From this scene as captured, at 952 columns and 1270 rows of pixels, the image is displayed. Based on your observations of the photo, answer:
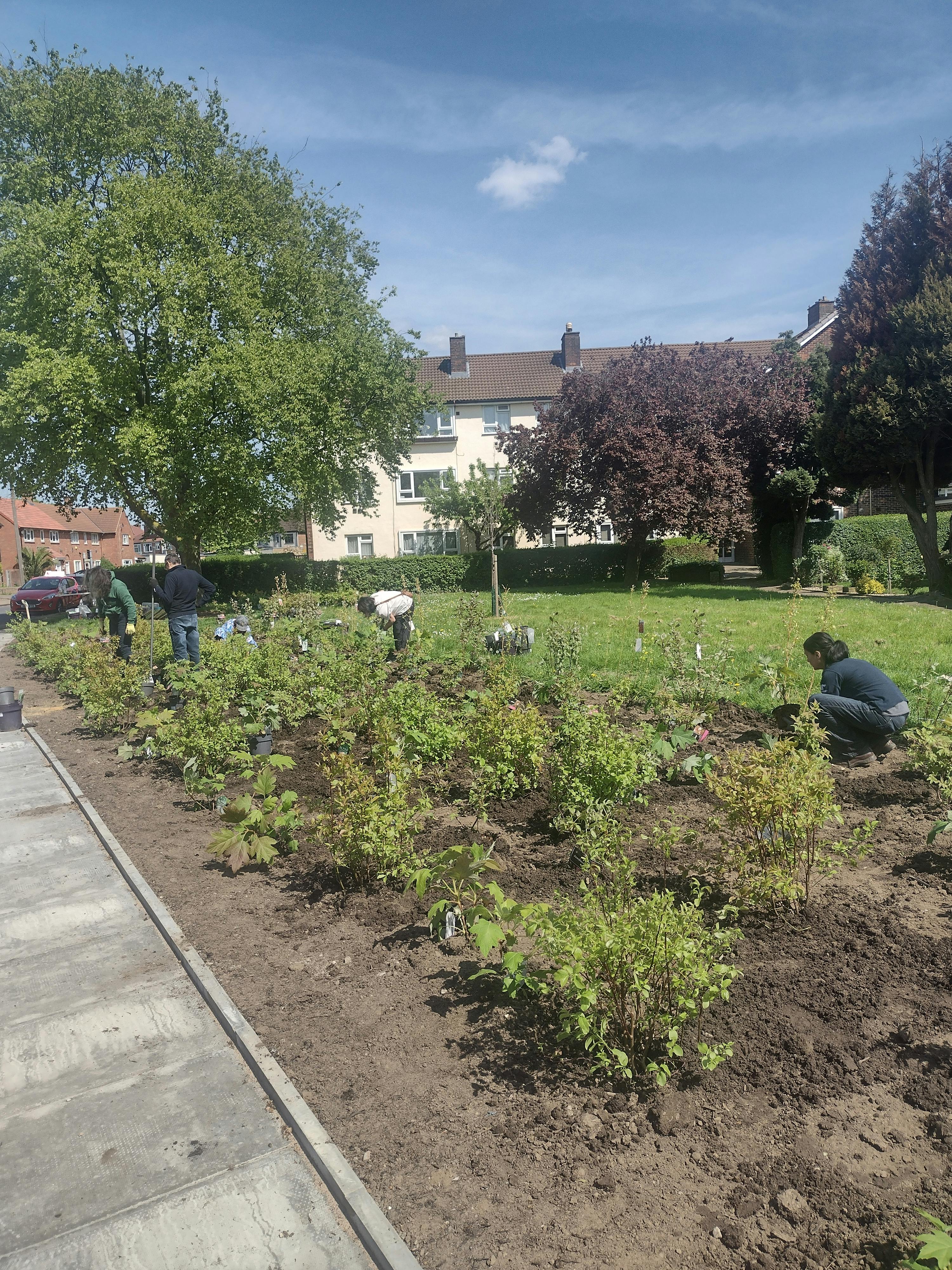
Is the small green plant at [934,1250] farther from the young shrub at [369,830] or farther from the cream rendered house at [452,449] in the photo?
the cream rendered house at [452,449]

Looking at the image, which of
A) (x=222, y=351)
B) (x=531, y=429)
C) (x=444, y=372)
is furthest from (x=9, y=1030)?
(x=444, y=372)

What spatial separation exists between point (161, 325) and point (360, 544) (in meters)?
21.2

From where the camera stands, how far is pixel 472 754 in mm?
5781

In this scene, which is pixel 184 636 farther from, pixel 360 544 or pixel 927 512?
pixel 360 544

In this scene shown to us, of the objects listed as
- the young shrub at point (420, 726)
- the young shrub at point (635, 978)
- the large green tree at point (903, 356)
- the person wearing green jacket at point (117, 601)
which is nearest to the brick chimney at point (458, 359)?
the large green tree at point (903, 356)

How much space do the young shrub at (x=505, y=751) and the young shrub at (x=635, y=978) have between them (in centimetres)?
236

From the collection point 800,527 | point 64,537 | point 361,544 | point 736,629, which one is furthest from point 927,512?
point 64,537

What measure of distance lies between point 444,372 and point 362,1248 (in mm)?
44901

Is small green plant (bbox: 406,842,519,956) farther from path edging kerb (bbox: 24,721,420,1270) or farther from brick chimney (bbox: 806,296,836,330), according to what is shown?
brick chimney (bbox: 806,296,836,330)

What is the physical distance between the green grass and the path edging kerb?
4.20 m

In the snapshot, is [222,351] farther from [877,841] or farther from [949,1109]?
[949,1109]

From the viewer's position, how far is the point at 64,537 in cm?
8262

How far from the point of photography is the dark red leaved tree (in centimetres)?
2505

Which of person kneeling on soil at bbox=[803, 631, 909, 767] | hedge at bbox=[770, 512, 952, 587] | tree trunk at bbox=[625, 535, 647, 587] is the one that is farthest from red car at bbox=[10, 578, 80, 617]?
person kneeling on soil at bbox=[803, 631, 909, 767]
